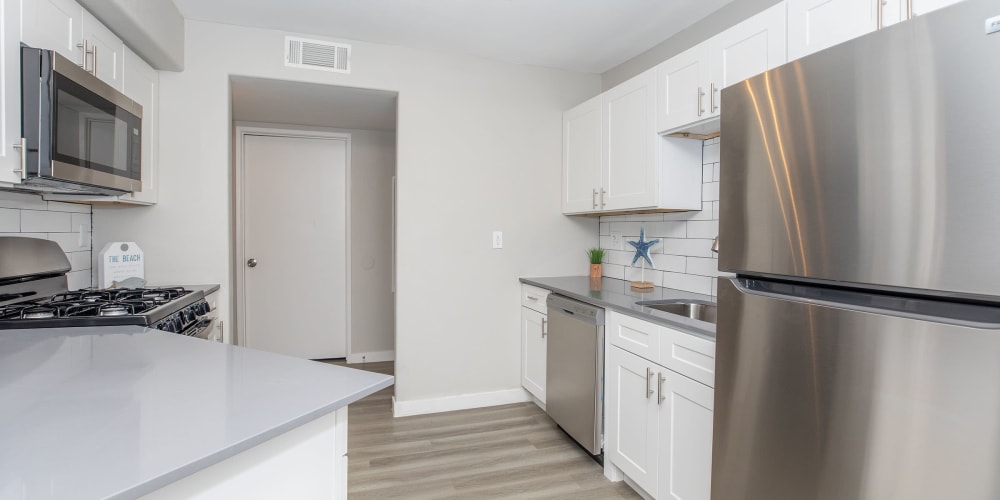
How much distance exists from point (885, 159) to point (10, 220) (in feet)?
9.74

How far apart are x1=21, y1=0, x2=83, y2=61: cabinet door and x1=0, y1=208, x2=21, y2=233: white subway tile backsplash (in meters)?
0.69

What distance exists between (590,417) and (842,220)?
1.70 m

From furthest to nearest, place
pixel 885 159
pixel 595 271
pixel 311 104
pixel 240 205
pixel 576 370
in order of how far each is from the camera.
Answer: pixel 240 205 → pixel 311 104 → pixel 595 271 → pixel 576 370 → pixel 885 159

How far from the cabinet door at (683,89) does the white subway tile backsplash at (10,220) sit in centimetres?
289

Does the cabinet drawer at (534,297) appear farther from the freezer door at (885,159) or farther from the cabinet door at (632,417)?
the freezer door at (885,159)

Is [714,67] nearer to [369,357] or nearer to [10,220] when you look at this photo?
[10,220]

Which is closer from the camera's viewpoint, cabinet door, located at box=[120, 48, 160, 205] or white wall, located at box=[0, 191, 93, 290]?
white wall, located at box=[0, 191, 93, 290]

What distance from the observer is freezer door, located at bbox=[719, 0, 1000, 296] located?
0.83 m

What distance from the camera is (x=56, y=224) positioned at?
7.29ft

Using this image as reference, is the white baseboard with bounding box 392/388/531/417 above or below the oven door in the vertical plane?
below

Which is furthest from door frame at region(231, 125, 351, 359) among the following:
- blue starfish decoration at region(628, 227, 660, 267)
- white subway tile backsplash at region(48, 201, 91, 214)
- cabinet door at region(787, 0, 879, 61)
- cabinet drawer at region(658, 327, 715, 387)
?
cabinet door at region(787, 0, 879, 61)

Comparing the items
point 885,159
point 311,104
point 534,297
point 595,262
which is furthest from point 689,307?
point 311,104

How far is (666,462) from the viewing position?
1887mm

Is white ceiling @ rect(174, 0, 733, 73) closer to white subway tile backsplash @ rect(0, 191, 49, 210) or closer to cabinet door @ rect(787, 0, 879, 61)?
cabinet door @ rect(787, 0, 879, 61)
